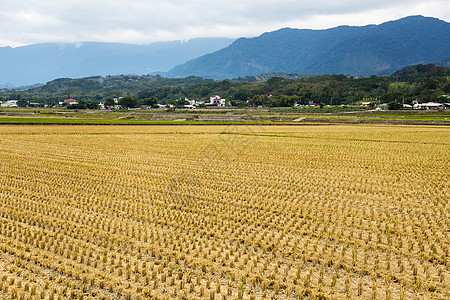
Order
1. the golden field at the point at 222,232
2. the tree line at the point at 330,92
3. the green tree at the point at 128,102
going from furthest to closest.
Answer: the green tree at the point at 128,102
the tree line at the point at 330,92
the golden field at the point at 222,232

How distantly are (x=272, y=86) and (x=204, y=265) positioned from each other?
156046mm

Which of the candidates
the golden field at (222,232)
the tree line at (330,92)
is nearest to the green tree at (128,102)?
the tree line at (330,92)

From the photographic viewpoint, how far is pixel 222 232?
31.6ft

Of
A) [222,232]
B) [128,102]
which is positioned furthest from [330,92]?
[222,232]

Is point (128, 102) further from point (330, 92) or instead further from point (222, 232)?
point (222, 232)

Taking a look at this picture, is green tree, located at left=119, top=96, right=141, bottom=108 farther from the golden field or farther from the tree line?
the golden field

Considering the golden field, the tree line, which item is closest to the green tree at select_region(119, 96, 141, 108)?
the tree line

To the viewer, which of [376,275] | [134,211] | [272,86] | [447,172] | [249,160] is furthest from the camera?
[272,86]

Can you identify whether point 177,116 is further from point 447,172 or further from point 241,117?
point 447,172

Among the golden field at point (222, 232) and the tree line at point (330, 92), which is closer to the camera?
the golden field at point (222, 232)

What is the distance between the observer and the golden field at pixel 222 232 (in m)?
6.79

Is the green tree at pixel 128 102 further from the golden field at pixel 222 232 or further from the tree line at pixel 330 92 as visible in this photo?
the golden field at pixel 222 232

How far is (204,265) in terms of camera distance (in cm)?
755

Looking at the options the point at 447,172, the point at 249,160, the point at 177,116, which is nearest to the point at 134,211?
the point at 249,160
